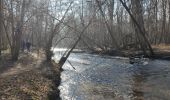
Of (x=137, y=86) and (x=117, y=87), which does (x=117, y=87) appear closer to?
(x=117, y=87)

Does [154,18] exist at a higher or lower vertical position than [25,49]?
higher

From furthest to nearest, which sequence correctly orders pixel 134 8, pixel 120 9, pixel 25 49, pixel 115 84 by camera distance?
pixel 120 9 → pixel 134 8 → pixel 25 49 → pixel 115 84

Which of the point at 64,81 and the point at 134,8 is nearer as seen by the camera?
the point at 64,81

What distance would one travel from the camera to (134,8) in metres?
52.0

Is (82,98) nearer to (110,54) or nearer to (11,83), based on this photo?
(11,83)

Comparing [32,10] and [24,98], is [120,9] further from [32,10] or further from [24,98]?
[24,98]

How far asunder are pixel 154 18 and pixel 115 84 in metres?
Answer: 53.6

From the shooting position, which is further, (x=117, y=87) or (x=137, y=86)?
(x=137, y=86)

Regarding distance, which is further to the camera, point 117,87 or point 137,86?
point 137,86

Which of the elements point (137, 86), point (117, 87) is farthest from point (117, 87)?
point (137, 86)

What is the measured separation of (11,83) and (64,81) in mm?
7744

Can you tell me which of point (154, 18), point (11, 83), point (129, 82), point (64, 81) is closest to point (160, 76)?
point (129, 82)

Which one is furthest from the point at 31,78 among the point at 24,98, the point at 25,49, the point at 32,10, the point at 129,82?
the point at 25,49

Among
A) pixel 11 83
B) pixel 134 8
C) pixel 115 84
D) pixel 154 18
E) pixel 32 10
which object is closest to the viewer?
pixel 11 83
